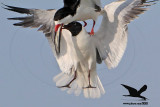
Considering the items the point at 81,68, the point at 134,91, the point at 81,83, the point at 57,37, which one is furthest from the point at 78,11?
the point at 134,91

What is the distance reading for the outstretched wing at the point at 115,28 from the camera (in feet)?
31.7

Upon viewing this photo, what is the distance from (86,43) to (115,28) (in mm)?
590

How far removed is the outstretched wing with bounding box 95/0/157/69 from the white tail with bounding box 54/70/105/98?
0.51m

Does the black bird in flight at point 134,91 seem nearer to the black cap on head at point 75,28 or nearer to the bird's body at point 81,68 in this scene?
the bird's body at point 81,68

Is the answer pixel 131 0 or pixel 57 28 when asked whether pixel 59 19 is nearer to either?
pixel 57 28

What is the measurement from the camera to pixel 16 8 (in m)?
10.5

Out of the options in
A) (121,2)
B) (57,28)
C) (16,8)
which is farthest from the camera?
(16,8)

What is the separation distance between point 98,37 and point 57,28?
1.15m

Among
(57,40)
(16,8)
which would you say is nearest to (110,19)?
(57,40)

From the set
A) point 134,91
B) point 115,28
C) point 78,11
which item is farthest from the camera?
point 134,91

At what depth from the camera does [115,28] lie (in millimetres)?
9734

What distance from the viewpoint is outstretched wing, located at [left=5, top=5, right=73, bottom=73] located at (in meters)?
10.3

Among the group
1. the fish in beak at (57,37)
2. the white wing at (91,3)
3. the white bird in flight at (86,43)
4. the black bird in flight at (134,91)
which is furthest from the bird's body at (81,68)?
the black bird in flight at (134,91)

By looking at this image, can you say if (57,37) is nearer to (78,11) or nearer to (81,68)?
(78,11)
